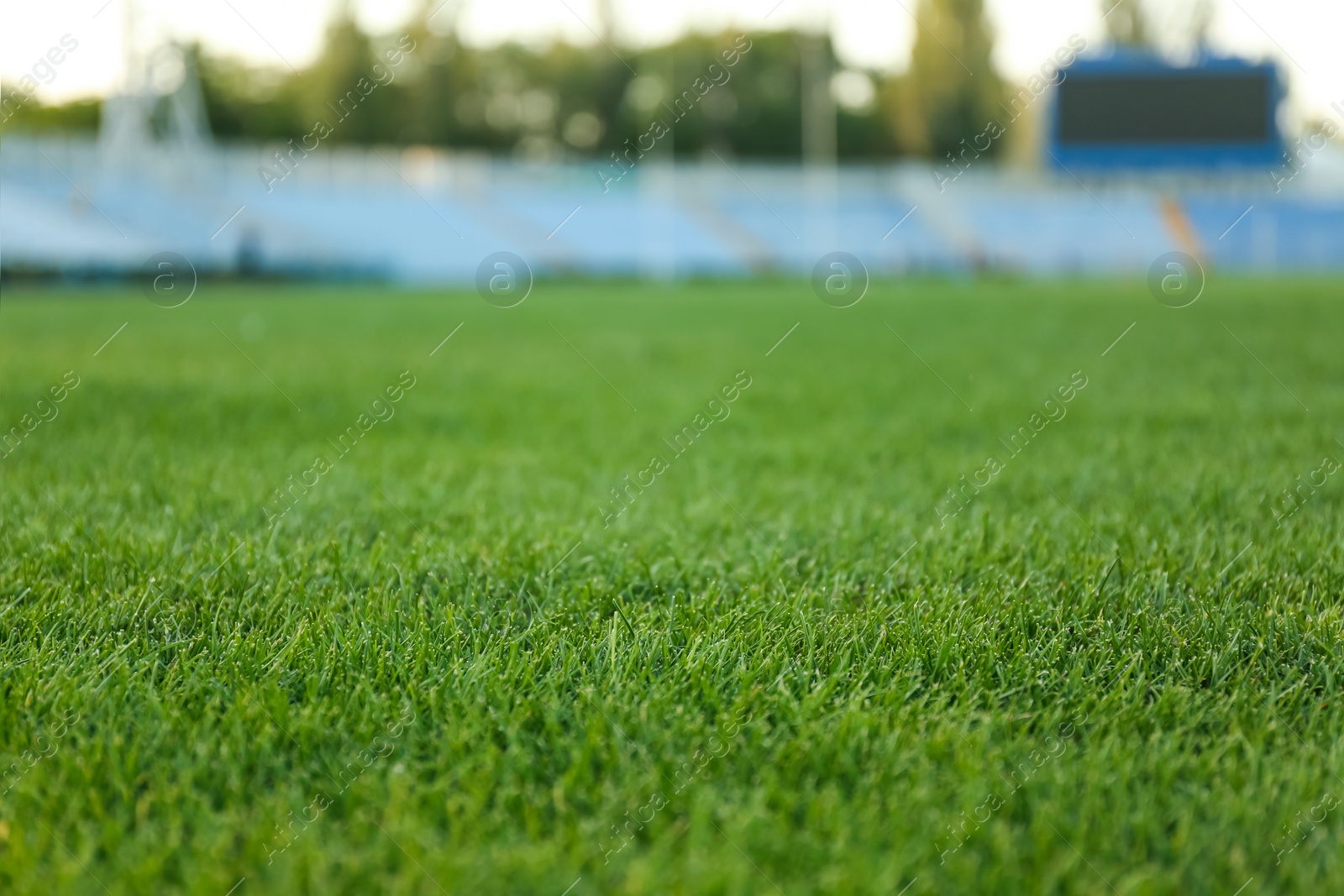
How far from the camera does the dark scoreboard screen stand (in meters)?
20.9

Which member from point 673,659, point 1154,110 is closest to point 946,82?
point 1154,110

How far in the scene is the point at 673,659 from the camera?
5.28 feet

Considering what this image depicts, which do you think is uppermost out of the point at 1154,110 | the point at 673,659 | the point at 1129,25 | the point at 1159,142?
the point at 1129,25

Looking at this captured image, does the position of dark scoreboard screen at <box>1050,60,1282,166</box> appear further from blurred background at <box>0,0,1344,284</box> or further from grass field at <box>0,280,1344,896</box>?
grass field at <box>0,280,1344,896</box>

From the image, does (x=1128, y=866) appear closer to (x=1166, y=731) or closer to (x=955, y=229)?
(x=1166, y=731)

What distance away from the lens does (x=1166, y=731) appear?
1386 millimetres

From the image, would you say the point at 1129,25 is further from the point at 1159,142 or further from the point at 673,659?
the point at 673,659

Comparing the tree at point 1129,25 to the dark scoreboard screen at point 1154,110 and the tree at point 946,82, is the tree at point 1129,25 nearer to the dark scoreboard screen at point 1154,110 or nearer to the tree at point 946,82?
the tree at point 946,82

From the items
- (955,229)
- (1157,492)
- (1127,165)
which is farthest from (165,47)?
(1157,492)

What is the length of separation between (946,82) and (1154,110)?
2119 centimetres

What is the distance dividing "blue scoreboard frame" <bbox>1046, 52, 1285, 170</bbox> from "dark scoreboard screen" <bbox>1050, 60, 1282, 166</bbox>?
2 cm

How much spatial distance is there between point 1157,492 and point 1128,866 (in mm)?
1806

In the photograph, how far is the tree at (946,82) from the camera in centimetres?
3894

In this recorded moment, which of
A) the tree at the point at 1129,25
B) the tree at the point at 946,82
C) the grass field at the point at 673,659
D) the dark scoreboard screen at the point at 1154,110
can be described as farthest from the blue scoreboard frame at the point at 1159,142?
the grass field at the point at 673,659
